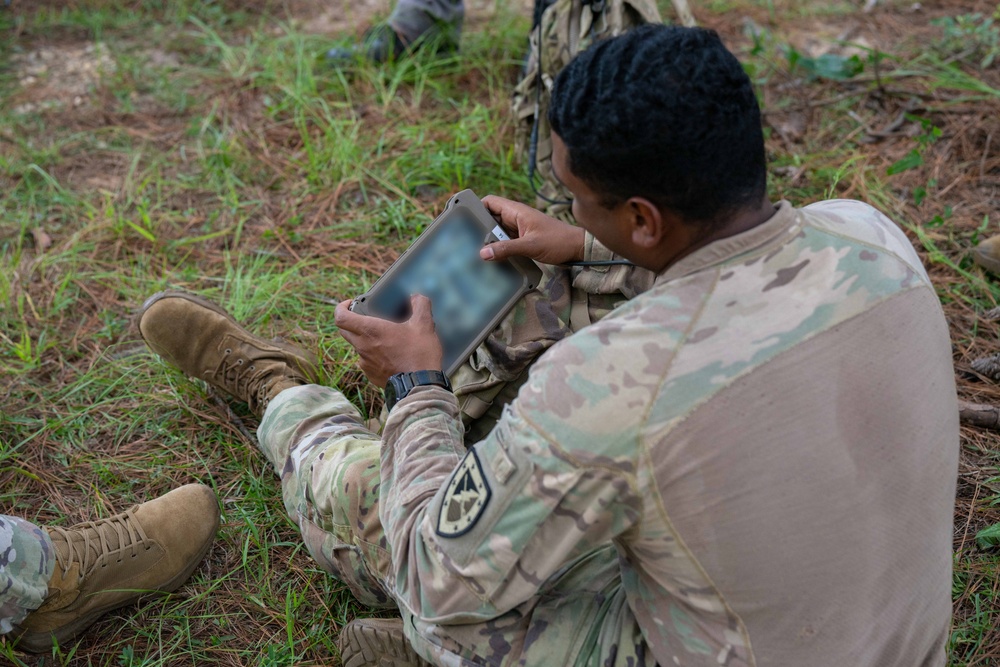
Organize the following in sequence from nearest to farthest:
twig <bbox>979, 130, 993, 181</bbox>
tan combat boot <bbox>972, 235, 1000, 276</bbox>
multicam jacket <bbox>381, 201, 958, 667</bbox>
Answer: multicam jacket <bbox>381, 201, 958, 667</bbox> < tan combat boot <bbox>972, 235, 1000, 276</bbox> < twig <bbox>979, 130, 993, 181</bbox>

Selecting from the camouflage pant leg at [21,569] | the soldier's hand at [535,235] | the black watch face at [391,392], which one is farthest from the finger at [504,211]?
the camouflage pant leg at [21,569]

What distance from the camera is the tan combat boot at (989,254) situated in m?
2.67

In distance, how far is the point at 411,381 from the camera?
1.66m

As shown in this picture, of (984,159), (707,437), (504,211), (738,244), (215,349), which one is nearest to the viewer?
(707,437)

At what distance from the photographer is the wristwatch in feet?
5.42

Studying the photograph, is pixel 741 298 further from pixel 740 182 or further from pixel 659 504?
pixel 659 504

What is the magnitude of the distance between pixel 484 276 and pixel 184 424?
3.52 feet

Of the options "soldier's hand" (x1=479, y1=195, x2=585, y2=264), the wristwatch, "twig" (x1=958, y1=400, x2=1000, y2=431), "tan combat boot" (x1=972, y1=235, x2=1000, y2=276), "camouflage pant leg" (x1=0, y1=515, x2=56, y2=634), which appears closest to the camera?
the wristwatch

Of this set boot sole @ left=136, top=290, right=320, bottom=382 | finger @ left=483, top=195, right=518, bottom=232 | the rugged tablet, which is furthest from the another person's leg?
the rugged tablet

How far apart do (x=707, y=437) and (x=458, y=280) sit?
973mm

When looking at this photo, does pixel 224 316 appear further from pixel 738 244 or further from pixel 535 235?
pixel 738 244

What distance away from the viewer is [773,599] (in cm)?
122

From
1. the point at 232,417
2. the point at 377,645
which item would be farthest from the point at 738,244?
the point at 232,417

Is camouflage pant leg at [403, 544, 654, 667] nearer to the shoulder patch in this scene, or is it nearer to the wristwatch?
the shoulder patch
